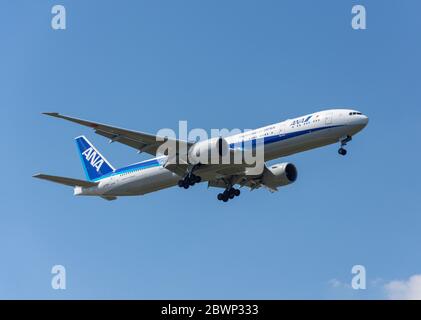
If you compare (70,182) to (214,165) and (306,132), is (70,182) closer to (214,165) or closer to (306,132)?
(214,165)

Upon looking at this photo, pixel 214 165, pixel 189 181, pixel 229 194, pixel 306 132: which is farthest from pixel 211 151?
pixel 229 194

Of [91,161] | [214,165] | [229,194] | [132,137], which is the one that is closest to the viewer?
[132,137]

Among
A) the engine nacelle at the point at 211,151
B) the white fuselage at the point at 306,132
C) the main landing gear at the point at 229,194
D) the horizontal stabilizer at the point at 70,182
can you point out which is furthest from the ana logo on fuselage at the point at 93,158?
the white fuselage at the point at 306,132

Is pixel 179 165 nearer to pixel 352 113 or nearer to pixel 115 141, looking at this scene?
pixel 115 141

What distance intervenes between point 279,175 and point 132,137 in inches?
455

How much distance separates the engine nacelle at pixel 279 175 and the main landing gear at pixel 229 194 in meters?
2.20

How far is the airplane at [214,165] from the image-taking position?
46094mm

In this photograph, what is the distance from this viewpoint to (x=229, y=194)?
53.7 metres

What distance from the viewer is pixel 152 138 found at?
158 feet

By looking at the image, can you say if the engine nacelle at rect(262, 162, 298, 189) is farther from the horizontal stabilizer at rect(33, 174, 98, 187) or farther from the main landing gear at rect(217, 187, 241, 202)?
the horizontal stabilizer at rect(33, 174, 98, 187)

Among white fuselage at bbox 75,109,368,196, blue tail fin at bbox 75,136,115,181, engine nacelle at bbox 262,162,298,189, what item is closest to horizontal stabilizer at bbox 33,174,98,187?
blue tail fin at bbox 75,136,115,181

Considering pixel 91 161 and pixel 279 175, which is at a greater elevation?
pixel 91 161

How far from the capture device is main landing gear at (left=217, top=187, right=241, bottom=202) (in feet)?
176
